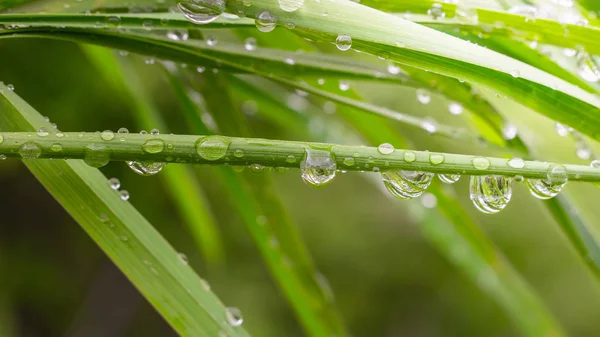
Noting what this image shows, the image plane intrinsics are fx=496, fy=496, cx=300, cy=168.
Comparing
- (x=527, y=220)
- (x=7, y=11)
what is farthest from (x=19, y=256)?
(x=527, y=220)

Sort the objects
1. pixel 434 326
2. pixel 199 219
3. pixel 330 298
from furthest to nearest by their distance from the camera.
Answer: pixel 434 326, pixel 199 219, pixel 330 298

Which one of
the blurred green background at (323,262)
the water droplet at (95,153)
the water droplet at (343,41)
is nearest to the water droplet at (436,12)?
the water droplet at (343,41)

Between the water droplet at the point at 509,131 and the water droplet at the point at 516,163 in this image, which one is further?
the water droplet at the point at 509,131

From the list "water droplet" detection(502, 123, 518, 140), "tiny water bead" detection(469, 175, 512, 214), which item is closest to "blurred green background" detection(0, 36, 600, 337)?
"water droplet" detection(502, 123, 518, 140)

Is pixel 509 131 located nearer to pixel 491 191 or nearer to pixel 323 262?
pixel 491 191

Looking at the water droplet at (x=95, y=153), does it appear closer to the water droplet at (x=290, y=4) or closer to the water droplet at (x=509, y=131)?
the water droplet at (x=290, y=4)

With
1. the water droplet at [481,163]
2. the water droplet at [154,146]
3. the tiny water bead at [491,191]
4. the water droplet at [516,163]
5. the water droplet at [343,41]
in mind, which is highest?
the water droplet at [343,41]

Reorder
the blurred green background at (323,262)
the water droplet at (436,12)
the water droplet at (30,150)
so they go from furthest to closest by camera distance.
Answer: the blurred green background at (323,262)
the water droplet at (436,12)
the water droplet at (30,150)

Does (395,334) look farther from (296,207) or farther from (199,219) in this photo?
(199,219)
